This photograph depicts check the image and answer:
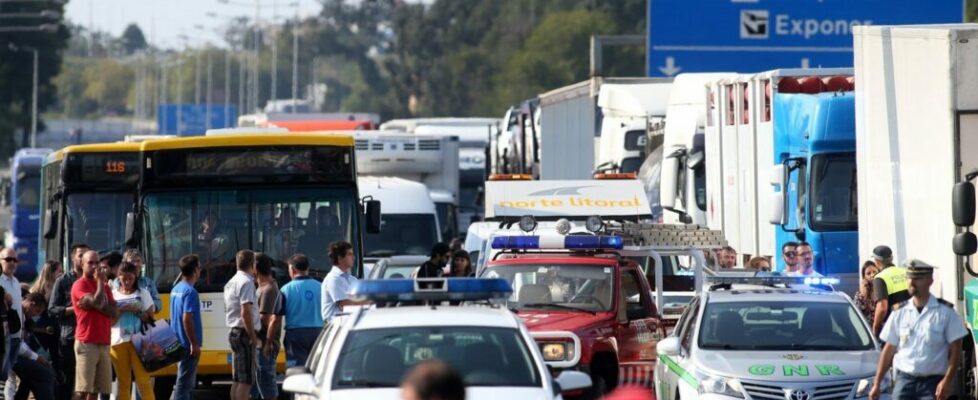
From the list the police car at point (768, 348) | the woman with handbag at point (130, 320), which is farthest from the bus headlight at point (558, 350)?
the woman with handbag at point (130, 320)

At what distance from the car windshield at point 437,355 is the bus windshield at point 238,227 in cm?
672

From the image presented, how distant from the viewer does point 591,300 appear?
1595 centimetres

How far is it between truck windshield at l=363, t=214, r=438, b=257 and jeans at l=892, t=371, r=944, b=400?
15760mm

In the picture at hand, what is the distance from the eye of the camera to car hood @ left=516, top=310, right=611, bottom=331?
15.1m

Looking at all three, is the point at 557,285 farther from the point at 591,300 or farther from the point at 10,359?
the point at 10,359

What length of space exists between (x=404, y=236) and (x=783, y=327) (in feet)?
47.4

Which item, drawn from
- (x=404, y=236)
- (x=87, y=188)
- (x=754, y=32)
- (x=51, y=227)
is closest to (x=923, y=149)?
(x=87, y=188)

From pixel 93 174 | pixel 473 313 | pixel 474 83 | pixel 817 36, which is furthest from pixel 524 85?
pixel 473 313

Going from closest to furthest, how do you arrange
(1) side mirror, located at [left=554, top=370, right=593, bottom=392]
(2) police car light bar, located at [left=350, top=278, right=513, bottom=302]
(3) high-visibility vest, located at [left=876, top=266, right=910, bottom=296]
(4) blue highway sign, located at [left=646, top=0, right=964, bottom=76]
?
1. (1) side mirror, located at [left=554, top=370, right=593, bottom=392]
2. (2) police car light bar, located at [left=350, top=278, right=513, bottom=302]
3. (3) high-visibility vest, located at [left=876, top=266, right=910, bottom=296]
4. (4) blue highway sign, located at [left=646, top=0, right=964, bottom=76]

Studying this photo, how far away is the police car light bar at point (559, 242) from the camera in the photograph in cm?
1638

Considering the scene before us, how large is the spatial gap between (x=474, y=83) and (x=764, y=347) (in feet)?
428

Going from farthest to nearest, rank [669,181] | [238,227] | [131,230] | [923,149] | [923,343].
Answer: [669,181], [238,227], [131,230], [923,149], [923,343]

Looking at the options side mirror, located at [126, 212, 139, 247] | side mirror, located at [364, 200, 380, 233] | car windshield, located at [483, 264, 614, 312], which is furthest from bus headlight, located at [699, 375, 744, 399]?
side mirror, located at [126, 212, 139, 247]

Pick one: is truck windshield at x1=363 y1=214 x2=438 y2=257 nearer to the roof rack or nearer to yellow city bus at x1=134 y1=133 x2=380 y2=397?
yellow city bus at x1=134 y1=133 x2=380 y2=397
